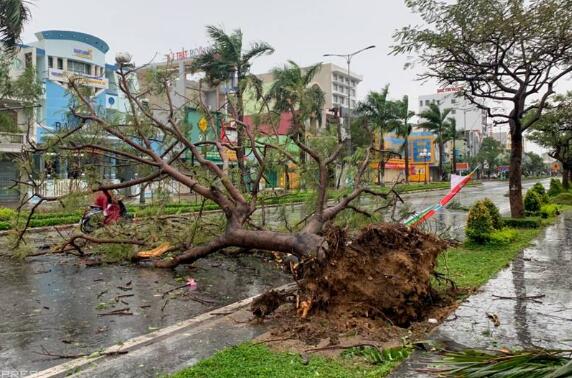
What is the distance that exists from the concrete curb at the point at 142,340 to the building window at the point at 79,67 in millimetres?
28817

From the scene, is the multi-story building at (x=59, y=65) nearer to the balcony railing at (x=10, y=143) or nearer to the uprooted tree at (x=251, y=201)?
the balcony railing at (x=10, y=143)

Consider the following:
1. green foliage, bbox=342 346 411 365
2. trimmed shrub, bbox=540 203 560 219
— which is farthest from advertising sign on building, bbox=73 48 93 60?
green foliage, bbox=342 346 411 365

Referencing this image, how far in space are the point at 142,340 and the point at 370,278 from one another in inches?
100

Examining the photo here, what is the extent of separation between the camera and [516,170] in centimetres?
1363

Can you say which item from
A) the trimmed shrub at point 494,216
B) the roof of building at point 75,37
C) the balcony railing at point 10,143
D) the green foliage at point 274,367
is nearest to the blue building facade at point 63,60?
the roof of building at point 75,37

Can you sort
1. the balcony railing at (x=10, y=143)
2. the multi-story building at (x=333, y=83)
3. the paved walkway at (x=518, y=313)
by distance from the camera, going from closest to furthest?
1. the paved walkway at (x=518, y=313)
2. the balcony railing at (x=10, y=143)
3. the multi-story building at (x=333, y=83)

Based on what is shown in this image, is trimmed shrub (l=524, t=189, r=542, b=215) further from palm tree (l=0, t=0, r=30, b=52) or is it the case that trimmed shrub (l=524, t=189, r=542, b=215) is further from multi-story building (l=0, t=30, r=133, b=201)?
multi-story building (l=0, t=30, r=133, b=201)

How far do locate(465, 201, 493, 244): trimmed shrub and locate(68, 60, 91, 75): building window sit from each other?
27.6m

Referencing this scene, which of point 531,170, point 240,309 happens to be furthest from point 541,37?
point 531,170

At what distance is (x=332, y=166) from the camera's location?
904cm

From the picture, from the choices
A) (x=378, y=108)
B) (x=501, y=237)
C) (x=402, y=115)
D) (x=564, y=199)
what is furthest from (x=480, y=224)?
(x=402, y=115)

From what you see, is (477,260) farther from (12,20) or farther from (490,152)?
(490,152)

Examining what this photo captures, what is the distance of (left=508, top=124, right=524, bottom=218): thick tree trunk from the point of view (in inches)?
536

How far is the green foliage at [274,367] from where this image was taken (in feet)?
12.8
